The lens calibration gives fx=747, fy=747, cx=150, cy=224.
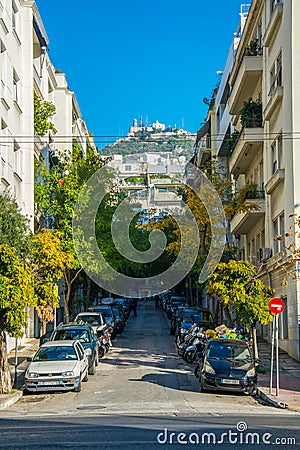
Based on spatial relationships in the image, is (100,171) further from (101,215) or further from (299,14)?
(299,14)

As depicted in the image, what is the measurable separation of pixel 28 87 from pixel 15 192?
6017 mm

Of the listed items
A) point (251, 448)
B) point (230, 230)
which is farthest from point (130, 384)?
point (230, 230)

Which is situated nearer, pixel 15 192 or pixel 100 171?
pixel 15 192

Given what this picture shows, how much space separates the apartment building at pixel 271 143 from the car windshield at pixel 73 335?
7126mm

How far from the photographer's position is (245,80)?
37.5m

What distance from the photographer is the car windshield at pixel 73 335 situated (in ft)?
89.7

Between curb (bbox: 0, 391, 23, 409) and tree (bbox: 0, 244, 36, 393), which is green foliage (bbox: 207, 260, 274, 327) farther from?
curb (bbox: 0, 391, 23, 409)

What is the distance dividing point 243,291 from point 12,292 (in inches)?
385

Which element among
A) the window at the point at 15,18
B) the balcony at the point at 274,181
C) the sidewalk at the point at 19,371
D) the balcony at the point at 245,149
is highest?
the window at the point at 15,18

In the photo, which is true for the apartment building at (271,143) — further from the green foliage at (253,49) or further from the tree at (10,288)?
the tree at (10,288)

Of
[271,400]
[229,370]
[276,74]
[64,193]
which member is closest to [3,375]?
[229,370]

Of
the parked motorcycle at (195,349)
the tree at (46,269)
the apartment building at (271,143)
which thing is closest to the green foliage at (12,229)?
the tree at (46,269)

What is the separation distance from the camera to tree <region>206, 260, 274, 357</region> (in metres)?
26.7

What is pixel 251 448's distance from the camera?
37.8ft
